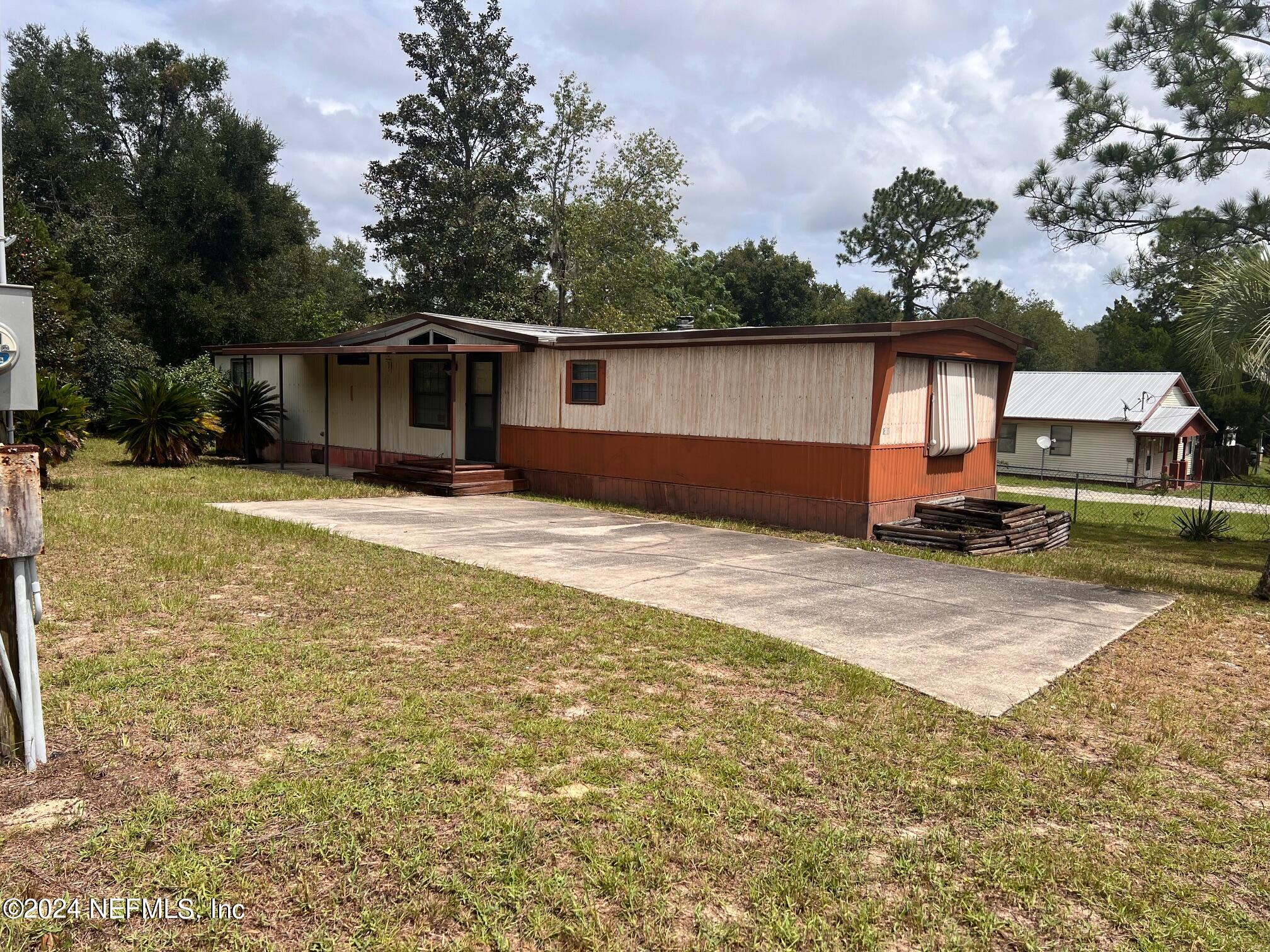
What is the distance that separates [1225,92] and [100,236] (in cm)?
2559

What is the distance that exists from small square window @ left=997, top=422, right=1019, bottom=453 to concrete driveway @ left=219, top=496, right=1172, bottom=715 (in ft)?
70.8

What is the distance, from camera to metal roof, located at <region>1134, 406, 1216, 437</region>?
26875mm

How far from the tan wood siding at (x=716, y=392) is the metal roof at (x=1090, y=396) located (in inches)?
819

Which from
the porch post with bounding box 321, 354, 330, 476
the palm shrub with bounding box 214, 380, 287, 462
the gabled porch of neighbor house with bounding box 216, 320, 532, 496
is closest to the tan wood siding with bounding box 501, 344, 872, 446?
the gabled porch of neighbor house with bounding box 216, 320, 532, 496

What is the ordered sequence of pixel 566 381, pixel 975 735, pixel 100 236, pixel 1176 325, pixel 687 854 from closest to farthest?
1. pixel 687 854
2. pixel 975 735
3. pixel 566 381
4. pixel 100 236
5. pixel 1176 325

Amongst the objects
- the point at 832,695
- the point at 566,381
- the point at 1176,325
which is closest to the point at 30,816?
the point at 832,695

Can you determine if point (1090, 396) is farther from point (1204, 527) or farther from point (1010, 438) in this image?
point (1204, 527)

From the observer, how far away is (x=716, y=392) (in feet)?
39.2

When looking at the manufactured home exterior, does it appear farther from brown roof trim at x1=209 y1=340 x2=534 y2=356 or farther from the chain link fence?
the chain link fence

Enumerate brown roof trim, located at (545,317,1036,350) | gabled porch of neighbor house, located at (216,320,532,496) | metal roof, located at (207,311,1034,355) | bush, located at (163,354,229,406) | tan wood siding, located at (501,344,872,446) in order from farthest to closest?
1. bush, located at (163,354,229,406)
2. gabled porch of neighbor house, located at (216,320,532,496)
3. tan wood siding, located at (501,344,872,446)
4. metal roof, located at (207,311,1034,355)
5. brown roof trim, located at (545,317,1036,350)

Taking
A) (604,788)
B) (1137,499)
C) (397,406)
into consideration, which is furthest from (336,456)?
(1137,499)

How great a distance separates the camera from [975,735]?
4.36 m

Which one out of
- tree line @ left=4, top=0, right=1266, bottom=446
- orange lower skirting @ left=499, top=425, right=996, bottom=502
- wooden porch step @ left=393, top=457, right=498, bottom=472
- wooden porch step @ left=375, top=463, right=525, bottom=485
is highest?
tree line @ left=4, top=0, right=1266, bottom=446

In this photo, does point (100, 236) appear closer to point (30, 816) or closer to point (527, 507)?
point (527, 507)
